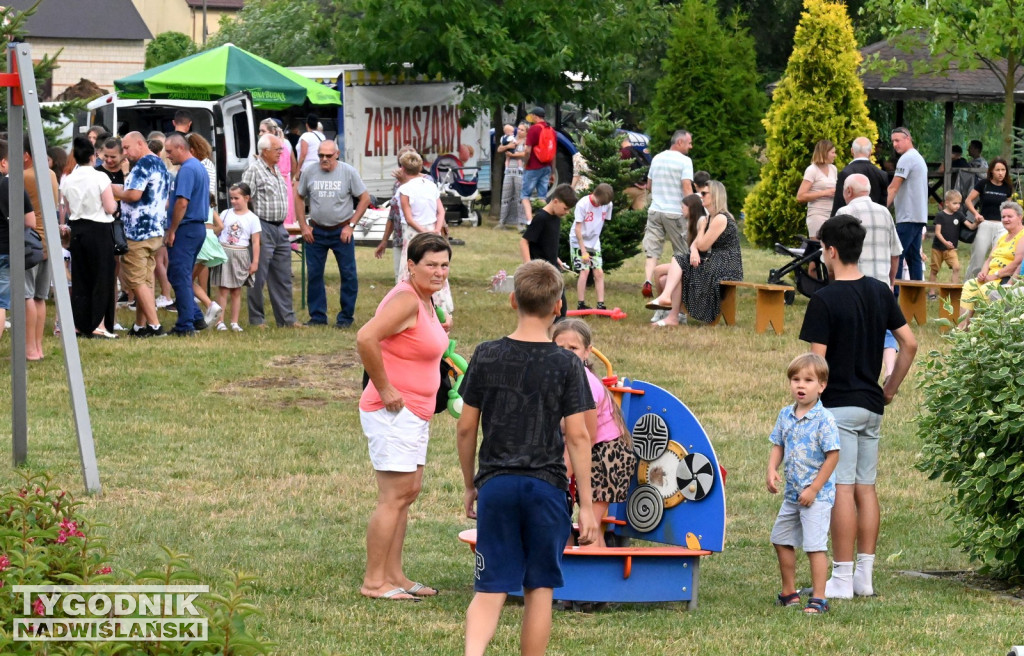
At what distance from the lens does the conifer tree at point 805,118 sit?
1983cm

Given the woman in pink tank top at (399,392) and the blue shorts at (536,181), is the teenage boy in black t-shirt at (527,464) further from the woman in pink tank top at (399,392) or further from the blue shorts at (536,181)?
the blue shorts at (536,181)

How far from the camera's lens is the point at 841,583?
21.6 feet

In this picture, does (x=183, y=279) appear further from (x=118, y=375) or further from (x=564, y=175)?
(x=564, y=175)

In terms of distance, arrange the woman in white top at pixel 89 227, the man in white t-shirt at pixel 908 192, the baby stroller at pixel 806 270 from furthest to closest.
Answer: the man in white t-shirt at pixel 908 192
the baby stroller at pixel 806 270
the woman in white top at pixel 89 227

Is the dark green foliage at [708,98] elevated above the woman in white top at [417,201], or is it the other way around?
the dark green foliage at [708,98]

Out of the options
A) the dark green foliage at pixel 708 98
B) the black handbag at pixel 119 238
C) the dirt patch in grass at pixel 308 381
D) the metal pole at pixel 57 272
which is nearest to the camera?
the metal pole at pixel 57 272

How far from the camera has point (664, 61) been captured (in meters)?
26.2

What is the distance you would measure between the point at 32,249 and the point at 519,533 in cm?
781

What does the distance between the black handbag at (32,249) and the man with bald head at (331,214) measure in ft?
10.3

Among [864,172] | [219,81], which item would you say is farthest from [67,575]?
[219,81]

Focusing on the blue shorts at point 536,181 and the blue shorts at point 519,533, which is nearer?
the blue shorts at point 519,533

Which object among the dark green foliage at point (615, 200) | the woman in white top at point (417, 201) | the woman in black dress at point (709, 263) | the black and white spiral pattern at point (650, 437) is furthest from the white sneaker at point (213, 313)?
the black and white spiral pattern at point (650, 437)

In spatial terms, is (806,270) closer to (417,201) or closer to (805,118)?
(805,118)

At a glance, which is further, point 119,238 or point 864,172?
point 864,172
